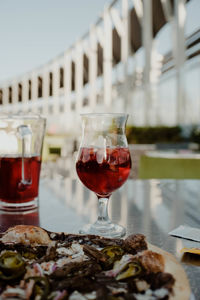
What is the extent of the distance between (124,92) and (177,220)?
14.3 m

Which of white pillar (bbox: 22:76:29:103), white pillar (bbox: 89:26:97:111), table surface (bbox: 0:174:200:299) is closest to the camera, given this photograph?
table surface (bbox: 0:174:200:299)

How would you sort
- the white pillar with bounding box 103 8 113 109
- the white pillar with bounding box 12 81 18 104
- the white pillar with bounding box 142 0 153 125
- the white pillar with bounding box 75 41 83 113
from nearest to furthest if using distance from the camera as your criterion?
the white pillar with bounding box 142 0 153 125 → the white pillar with bounding box 103 8 113 109 → the white pillar with bounding box 75 41 83 113 → the white pillar with bounding box 12 81 18 104

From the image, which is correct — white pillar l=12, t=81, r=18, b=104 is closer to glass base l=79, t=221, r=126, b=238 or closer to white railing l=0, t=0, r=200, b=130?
white railing l=0, t=0, r=200, b=130

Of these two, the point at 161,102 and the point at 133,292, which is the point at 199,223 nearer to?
the point at 133,292

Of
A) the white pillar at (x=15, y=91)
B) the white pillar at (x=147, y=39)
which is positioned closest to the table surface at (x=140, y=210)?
the white pillar at (x=147, y=39)

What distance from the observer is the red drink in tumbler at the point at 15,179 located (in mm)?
959

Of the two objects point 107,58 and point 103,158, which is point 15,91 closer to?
point 107,58

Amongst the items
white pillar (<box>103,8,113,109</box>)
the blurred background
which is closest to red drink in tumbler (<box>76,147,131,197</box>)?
the blurred background

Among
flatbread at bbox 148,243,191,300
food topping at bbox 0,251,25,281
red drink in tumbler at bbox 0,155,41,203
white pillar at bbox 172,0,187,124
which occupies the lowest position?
flatbread at bbox 148,243,191,300

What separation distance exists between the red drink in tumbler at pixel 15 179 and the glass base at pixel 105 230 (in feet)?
0.95

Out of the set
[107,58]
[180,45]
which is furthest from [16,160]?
[107,58]

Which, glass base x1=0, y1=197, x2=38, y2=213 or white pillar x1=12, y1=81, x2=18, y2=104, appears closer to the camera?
glass base x1=0, y1=197, x2=38, y2=213

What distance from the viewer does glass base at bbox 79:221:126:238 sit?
712 millimetres

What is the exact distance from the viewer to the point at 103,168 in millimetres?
761
